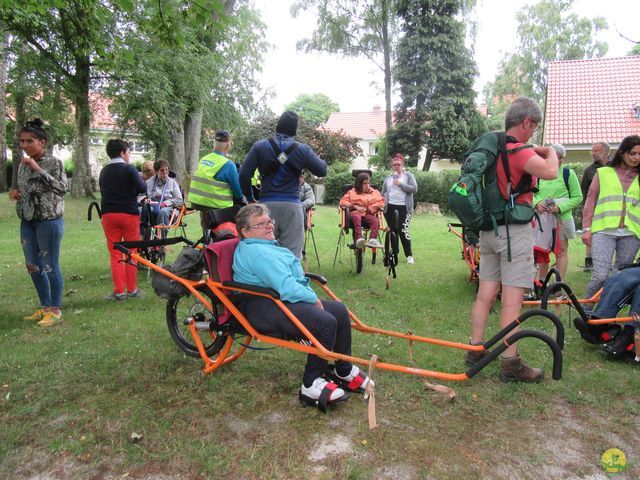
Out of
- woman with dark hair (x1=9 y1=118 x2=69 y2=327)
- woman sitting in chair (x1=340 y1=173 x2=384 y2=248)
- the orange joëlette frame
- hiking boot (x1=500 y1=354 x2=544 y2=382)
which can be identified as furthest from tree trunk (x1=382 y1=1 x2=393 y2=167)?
the orange joëlette frame

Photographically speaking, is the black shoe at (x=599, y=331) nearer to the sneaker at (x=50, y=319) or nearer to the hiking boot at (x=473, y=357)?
the hiking boot at (x=473, y=357)

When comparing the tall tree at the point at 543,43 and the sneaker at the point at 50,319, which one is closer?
the sneaker at the point at 50,319

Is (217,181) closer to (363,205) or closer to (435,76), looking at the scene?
(363,205)

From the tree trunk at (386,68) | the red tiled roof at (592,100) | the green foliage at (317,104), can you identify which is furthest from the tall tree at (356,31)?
the green foliage at (317,104)

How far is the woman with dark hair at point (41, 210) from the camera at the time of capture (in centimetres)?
434

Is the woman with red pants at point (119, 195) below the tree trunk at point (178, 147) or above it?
below

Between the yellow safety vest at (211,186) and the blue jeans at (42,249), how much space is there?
1.38 m

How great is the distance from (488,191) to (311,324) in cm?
158

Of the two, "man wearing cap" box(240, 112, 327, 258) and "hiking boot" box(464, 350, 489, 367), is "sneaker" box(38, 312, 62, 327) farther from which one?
"hiking boot" box(464, 350, 489, 367)

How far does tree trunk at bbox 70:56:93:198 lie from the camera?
624 inches

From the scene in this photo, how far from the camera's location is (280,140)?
14.7ft

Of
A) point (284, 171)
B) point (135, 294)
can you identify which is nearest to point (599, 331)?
point (284, 171)

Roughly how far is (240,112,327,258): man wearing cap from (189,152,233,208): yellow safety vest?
0.36 m

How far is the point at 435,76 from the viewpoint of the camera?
2400cm
